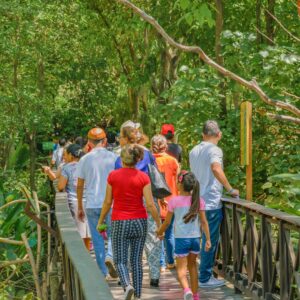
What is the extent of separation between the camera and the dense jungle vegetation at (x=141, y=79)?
12477 millimetres

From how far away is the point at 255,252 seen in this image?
9.04 m

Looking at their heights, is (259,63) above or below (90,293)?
above

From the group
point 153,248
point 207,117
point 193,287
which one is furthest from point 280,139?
point 193,287

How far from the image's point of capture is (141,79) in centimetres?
2600

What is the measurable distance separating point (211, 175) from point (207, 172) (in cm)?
6

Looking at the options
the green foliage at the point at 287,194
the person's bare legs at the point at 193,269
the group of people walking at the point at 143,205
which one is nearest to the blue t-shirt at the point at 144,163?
the group of people walking at the point at 143,205

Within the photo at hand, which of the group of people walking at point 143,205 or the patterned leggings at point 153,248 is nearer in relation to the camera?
the group of people walking at point 143,205

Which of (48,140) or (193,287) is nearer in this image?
(193,287)

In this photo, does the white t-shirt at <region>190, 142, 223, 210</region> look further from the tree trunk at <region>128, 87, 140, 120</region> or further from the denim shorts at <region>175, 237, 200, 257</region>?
the tree trunk at <region>128, 87, 140, 120</region>

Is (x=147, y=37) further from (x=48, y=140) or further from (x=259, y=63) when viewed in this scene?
(x=259, y=63)

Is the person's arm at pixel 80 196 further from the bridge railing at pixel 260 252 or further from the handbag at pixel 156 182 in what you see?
the bridge railing at pixel 260 252

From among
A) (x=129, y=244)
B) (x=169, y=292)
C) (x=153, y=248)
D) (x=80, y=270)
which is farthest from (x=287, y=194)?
(x=80, y=270)

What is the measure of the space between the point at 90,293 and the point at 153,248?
6.04 m

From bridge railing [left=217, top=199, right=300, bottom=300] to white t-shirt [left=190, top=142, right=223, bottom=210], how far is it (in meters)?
0.22
